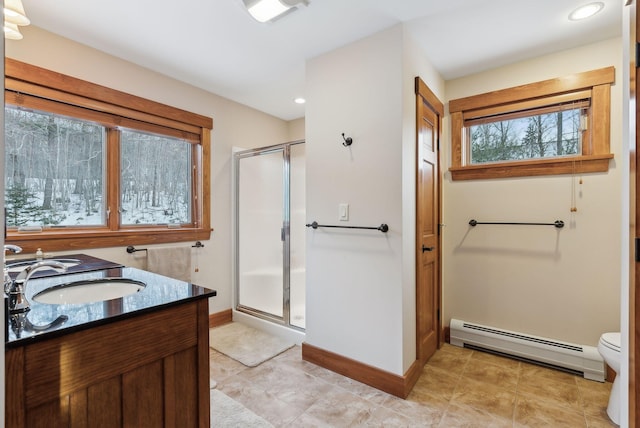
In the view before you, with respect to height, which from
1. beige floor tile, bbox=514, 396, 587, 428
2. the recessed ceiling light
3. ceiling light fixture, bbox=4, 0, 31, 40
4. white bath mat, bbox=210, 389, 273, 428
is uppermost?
the recessed ceiling light

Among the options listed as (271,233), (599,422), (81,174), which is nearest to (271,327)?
(271,233)

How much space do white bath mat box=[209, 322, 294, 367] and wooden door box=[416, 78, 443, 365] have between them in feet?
3.69

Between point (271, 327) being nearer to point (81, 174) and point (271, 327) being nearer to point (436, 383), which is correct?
point (436, 383)

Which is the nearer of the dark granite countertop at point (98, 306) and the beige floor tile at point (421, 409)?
the dark granite countertop at point (98, 306)

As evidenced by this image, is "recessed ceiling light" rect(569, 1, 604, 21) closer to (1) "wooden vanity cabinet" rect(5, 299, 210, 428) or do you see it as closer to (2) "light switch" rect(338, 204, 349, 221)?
(2) "light switch" rect(338, 204, 349, 221)

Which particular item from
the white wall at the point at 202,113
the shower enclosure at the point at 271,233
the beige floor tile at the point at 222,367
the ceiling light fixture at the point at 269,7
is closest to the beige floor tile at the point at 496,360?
the shower enclosure at the point at 271,233

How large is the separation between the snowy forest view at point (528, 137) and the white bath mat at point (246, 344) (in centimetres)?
233

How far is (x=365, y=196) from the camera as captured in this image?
6.65 feet

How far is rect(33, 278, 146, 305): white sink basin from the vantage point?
1.25 meters

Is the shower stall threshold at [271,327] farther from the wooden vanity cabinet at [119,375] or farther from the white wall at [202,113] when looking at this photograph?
the wooden vanity cabinet at [119,375]

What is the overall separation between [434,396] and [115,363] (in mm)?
1777

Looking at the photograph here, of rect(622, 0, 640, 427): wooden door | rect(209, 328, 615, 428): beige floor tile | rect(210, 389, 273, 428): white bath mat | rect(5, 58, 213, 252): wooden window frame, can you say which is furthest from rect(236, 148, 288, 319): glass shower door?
rect(622, 0, 640, 427): wooden door

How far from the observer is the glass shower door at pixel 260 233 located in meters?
3.01

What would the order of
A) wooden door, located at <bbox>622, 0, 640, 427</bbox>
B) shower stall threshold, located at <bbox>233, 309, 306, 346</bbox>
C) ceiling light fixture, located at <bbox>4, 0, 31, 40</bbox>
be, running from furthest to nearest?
1. shower stall threshold, located at <bbox>233, 309, 306, 346</bbox>
2. ceiling light fixture, located at <bbox>4, 0, 31, 40</bbox>
3. wooden door, located at <bbox>622, 0, 640, 427</bbox>
